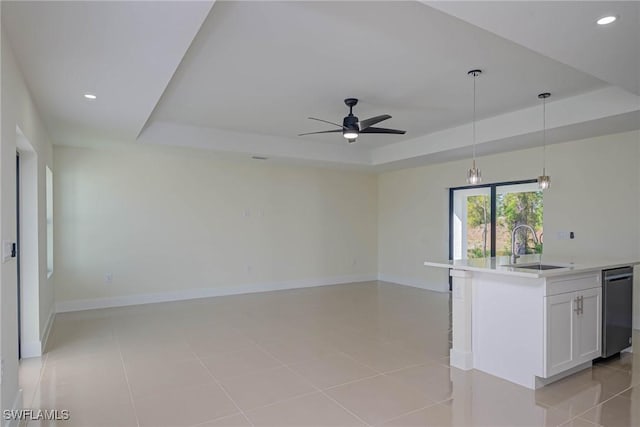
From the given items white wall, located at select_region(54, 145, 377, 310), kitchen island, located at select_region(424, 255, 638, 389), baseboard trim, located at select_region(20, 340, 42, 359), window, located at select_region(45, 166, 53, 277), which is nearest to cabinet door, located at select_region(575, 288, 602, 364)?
kitchen island, located at select_region(424, 255, 638, 389)

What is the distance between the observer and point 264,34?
2.80 m

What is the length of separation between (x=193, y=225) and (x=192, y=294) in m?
1.18

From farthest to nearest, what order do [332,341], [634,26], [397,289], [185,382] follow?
1. [397,289]
2. [332,341]
3. [185,382]
4. [634,26]

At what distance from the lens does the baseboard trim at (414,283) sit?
7.09 meters

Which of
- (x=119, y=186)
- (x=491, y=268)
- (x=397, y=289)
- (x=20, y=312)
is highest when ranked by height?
(x=119, y=186)

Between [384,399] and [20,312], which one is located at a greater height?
[20,312]

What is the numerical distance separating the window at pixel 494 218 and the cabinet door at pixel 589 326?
1.94m

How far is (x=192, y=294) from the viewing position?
21.4 ft

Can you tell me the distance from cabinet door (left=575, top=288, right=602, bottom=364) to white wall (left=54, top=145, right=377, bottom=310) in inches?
200

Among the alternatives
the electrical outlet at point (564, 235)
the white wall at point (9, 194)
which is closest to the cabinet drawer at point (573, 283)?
the electrical outlet at point (564, 235)

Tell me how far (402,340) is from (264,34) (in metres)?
3.33

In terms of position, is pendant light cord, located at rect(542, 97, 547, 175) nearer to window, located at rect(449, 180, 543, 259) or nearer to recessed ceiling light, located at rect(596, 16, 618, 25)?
window, located at rect(449, 180, 543, 259)

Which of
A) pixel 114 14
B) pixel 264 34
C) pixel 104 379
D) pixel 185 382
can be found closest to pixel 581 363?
pixel 185 382

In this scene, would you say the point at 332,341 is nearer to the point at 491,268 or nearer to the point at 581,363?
the point at 491,268
